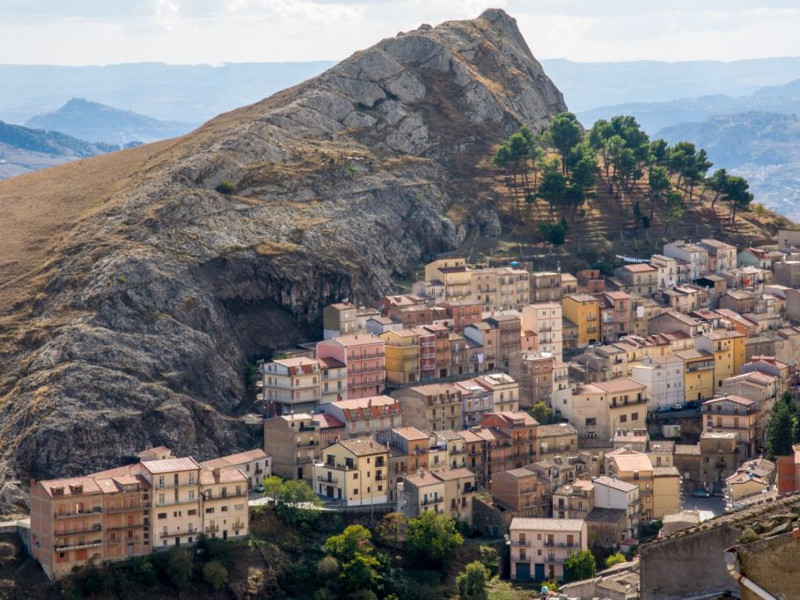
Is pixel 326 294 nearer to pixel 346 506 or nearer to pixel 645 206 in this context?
pixel 346 506

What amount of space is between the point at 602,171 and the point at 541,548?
58.2 m

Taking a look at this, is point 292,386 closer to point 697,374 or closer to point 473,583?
point 473,583

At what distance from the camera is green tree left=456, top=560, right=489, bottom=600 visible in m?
64.1

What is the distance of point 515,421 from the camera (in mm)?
Answer: 76062

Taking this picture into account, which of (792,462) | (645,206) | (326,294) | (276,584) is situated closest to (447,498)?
(276,584)

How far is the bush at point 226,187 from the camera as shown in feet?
321

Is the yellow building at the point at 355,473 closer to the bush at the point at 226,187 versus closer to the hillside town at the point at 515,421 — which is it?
the hillside town at the point at 515,421

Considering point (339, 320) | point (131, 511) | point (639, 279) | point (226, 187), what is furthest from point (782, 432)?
point (226, 187)

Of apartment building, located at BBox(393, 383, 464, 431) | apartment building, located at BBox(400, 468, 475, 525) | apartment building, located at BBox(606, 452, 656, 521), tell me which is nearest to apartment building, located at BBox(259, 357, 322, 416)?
apartment building, located at BBox(393, 383, 464, 431)

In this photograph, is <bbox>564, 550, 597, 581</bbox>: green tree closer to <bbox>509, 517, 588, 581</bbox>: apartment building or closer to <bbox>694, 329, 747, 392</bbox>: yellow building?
<bbox>509, 517, 588, 581</bbox>: apartment building

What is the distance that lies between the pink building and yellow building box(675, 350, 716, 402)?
58.3ft

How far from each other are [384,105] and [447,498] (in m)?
54.2

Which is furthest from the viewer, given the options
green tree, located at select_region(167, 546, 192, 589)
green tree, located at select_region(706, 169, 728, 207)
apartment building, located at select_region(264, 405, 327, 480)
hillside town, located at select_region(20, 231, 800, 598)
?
green tree, located at select_region(706, 169, 728, 207)

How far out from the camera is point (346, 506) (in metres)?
69.5
